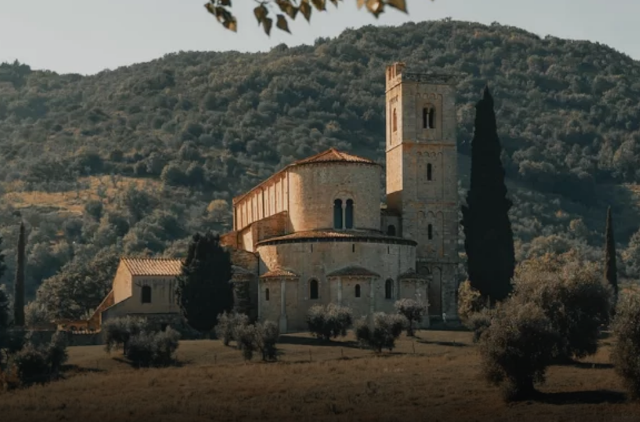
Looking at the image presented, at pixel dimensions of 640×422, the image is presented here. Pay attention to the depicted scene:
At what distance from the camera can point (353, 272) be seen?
60.1 meters

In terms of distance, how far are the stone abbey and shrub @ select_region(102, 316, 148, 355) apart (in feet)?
18.9

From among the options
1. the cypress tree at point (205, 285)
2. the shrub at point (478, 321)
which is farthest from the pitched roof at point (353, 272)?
the shrub at point (478, 321)

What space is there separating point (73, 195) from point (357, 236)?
69.7 metres

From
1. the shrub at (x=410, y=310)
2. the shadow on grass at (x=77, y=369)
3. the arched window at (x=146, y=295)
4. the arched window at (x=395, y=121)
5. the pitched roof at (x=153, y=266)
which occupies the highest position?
the arched window at (x=395, y=121)

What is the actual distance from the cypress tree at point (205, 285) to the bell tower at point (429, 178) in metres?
12.4

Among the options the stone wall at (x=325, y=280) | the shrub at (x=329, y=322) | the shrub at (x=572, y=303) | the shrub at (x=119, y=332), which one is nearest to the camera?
the shrub at (x=572, y=303)

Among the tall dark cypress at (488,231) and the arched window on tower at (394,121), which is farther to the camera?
the arched window on tower at (394,121)

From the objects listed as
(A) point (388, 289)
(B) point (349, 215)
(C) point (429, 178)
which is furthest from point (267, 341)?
(C) point (429, 178)

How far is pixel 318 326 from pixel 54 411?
20.0 metres

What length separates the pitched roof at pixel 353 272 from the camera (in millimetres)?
60000

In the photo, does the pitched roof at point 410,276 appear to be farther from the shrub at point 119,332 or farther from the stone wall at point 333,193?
the shrub at point 119,332

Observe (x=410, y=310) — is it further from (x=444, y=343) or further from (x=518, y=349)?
(x=518, y=349)

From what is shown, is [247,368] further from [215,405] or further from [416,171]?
[416,171]

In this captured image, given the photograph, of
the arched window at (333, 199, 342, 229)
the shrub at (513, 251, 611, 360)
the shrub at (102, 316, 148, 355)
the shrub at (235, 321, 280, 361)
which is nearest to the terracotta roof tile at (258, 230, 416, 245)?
the arched window at (333, 199, 342, 229)
